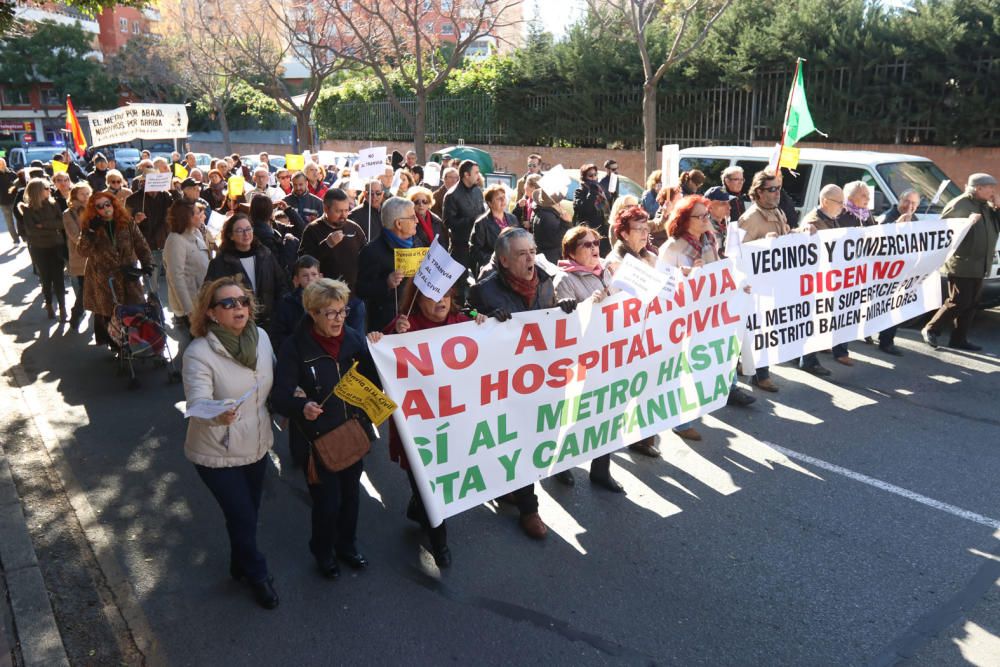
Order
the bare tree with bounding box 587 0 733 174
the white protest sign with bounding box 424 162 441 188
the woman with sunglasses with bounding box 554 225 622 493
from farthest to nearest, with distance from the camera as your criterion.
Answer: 1. the bare tree with bounding box 587 0 733 174
2. the white protest sign with bounding box 424 162 441 188
3. the woman with sunglasses with bounding box 554 225 622 493

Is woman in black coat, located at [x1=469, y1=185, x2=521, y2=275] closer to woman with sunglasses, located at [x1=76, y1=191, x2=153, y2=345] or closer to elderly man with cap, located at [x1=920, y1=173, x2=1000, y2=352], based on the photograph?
woman with sunglasses, located at [x1=76, y1=191, x2=153, y2=345]

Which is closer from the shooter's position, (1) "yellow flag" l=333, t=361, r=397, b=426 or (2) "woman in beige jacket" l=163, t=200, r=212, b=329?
(1) "yellow flag" l=333, t=361, r=397, b=426

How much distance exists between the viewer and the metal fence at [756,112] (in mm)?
15281

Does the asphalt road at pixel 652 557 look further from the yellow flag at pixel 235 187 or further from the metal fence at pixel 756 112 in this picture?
the metal fence at pixel 756 112

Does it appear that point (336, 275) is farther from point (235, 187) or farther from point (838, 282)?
point (235, 187)

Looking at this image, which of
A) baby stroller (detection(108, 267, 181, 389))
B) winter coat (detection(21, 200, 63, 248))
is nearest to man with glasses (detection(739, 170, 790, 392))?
baby stroller (detection(108, 267, 181, 389))

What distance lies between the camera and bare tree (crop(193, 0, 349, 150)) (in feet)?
82.9

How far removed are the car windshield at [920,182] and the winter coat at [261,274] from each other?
727cm

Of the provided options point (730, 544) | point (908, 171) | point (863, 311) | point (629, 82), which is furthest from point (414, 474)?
point (629, 82)

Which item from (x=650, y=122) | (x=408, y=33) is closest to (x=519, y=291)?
(x=650, y=122)

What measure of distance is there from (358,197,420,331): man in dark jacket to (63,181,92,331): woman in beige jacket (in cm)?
443

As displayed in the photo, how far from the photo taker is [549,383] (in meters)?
4.90

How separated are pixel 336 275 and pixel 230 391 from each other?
3.18 metres

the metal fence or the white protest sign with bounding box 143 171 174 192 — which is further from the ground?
the metal fence
